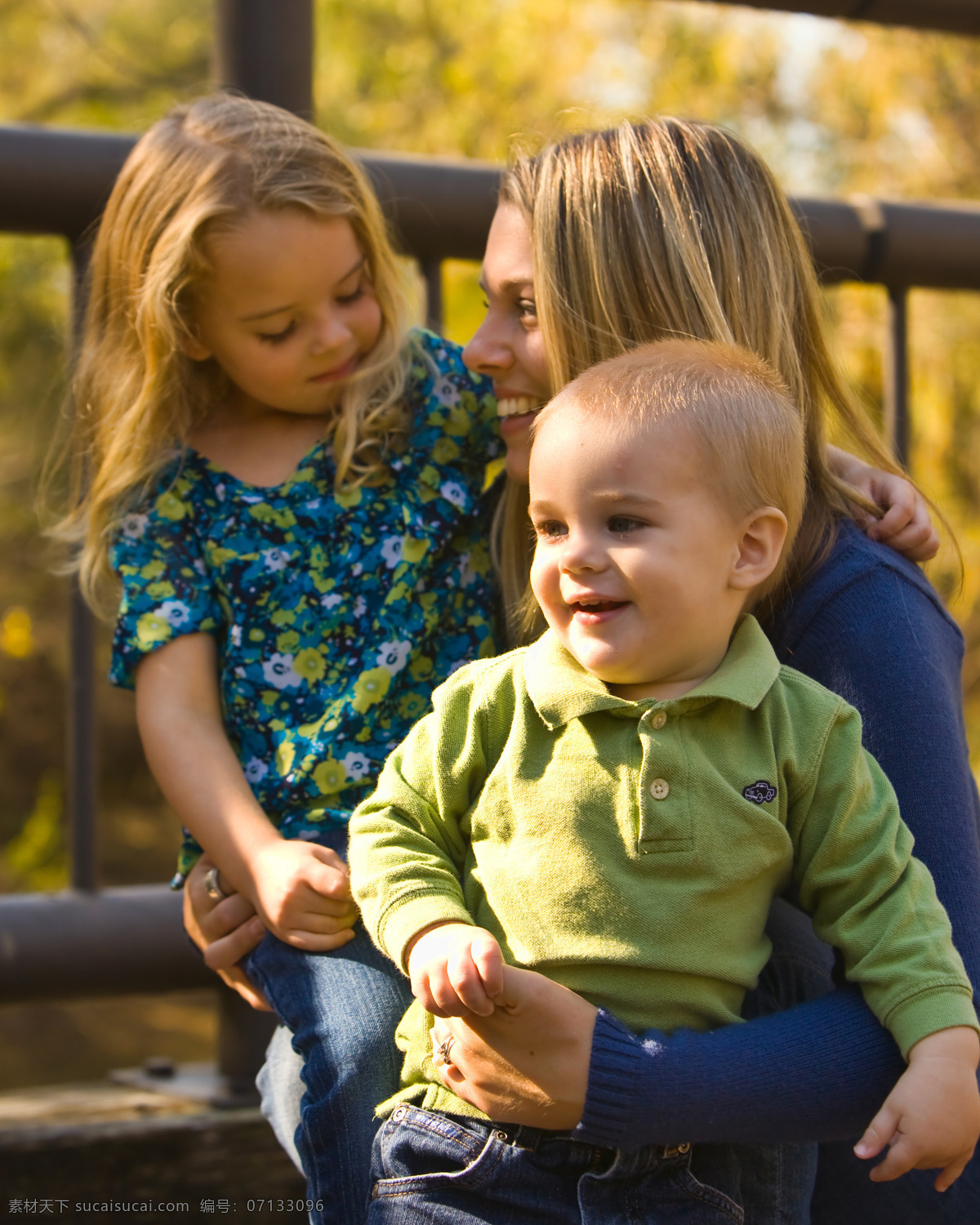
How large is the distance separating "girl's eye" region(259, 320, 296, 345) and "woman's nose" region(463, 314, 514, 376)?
30 cm

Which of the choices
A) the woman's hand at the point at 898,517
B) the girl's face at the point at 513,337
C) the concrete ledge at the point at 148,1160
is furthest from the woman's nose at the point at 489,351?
the concrete ledge at the point at 148,1160

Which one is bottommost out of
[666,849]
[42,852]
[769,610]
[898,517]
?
[42,852]

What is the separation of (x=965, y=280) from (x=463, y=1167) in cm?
177

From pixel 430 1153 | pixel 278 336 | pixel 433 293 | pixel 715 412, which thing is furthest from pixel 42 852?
pixel 715 412

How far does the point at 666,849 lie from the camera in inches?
51.5

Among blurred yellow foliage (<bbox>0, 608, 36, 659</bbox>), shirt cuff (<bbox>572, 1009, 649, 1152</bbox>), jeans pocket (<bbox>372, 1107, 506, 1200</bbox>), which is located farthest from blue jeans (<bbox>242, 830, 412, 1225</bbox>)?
blurred yellow foliage (<bbox>0, 608, 36, 659</bbox>)

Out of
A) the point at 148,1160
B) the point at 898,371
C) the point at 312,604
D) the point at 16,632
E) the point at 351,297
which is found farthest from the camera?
the point at 16,632

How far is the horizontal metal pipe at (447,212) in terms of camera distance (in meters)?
1.94

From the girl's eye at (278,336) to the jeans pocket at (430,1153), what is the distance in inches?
42.7

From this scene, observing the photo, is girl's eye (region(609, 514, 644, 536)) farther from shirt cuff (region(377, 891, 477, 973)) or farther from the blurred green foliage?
the blurred green foliage

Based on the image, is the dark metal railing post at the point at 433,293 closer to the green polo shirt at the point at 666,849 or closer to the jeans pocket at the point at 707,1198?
the green polo shirt at the point at 666,849

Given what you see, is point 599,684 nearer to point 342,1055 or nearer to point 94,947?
point 342,1055

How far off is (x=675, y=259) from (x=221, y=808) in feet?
2.93

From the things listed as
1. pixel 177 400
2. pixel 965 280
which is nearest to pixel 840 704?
pixel 177 400
